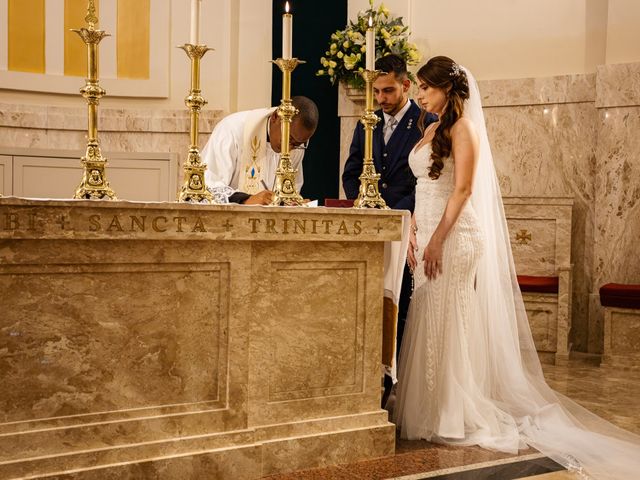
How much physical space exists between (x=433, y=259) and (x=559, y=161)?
12.5ft

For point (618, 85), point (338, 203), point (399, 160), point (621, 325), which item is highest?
point (618, 85)

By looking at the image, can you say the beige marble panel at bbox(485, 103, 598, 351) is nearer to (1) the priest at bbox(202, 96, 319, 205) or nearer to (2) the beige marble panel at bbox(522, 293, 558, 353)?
(2) the beige marble panel at bbox(522, 293, 558, 353)

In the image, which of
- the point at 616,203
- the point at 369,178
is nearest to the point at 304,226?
the point at 369,178

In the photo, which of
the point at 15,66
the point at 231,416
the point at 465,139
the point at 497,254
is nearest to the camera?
the point at 231,416

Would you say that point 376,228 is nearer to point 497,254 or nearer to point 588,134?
point 497,254

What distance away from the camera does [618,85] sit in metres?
7.12

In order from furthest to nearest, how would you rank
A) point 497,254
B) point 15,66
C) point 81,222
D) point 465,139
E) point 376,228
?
1. point 15,66
2. point 497,254
3. point 465,139
4. point 376,228
5. point 81,222

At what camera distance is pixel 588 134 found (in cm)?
745

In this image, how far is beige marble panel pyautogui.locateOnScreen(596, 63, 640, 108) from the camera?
7062 millimetres

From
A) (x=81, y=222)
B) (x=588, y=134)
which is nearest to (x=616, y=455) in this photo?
(x=81, y=222)

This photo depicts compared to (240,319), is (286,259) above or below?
above

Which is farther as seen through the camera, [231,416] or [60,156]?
[60,156]

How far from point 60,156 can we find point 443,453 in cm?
503

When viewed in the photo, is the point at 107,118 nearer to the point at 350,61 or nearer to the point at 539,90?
Result: the point at 350,61
